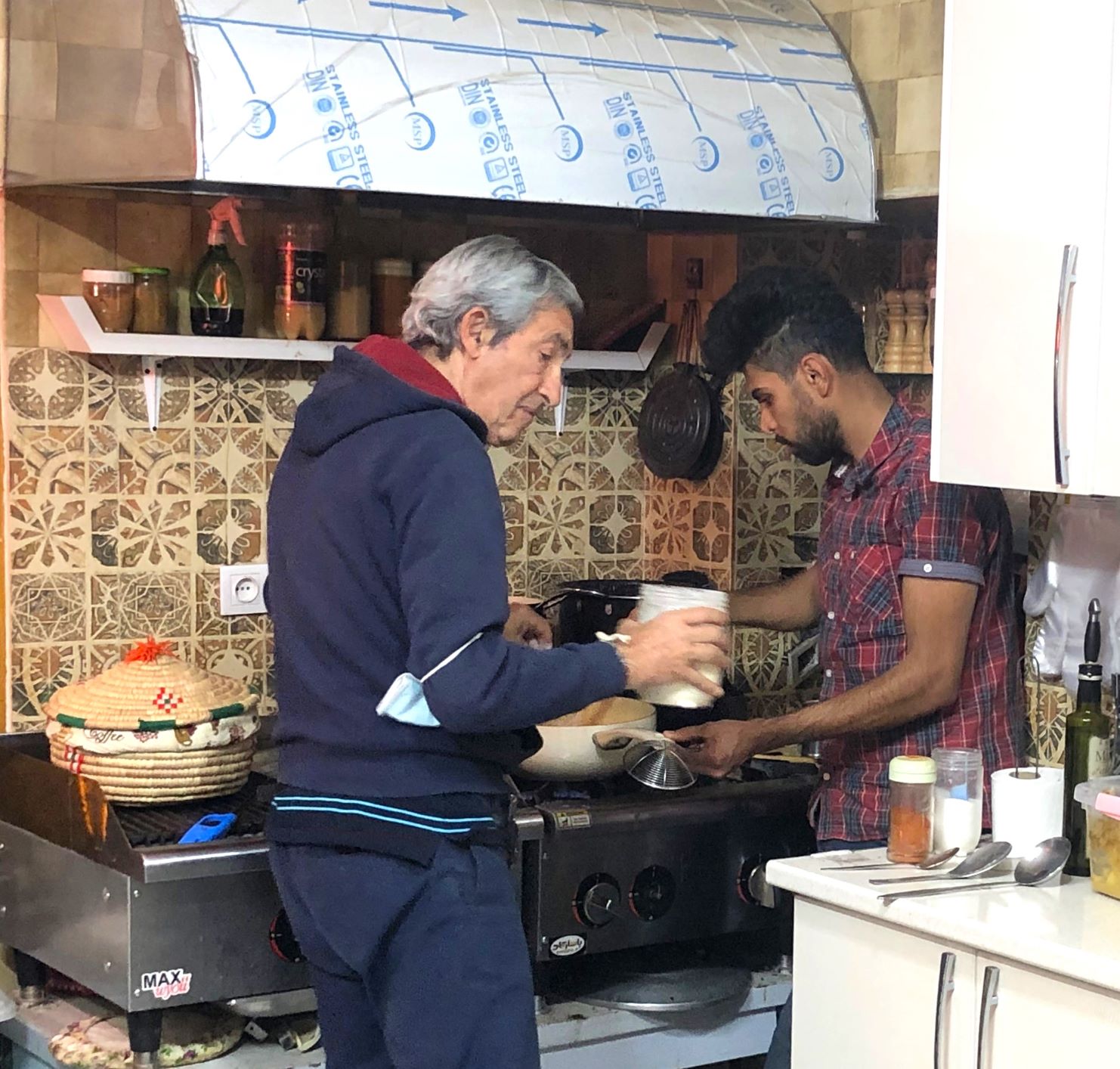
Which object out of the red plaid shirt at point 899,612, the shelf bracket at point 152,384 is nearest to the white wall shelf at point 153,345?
the shelf bracket at point 152,384

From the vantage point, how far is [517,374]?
2.07 m

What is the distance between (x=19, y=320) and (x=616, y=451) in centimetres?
114

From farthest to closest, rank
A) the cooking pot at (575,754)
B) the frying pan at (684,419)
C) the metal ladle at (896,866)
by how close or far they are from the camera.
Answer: the frying pan at (684,419) → the cooking pot at (575,754) → the metal ladle at (896,866)

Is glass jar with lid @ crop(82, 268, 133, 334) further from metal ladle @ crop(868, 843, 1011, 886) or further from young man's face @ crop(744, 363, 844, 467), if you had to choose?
metal ladle @ crop(868, 843, 1011, 886)

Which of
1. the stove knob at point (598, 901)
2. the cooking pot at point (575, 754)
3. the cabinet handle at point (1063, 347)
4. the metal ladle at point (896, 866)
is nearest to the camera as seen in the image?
the cabinet handle at point (1063, 347)

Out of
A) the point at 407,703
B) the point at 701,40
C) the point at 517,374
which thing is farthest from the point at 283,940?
the point at 701,40

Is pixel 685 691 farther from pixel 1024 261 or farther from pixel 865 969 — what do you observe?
pixel 1024 261

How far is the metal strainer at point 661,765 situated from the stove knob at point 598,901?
0.53 feet

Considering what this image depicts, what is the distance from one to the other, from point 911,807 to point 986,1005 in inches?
12.5

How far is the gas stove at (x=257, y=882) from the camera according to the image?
2.16 m

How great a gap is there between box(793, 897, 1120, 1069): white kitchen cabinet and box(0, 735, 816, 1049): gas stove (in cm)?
30

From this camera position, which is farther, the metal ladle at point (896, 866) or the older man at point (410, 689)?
the metal ladle at point (896, 866)

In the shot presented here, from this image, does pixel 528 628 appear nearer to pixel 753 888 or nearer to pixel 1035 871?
pixel 753 888

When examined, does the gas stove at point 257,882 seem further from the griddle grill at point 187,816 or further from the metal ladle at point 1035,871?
the metal ladle at point 1035,871
